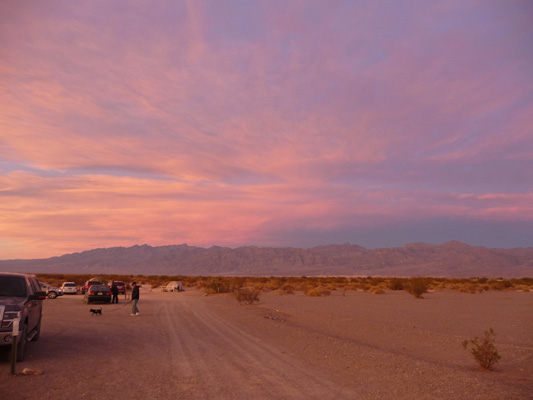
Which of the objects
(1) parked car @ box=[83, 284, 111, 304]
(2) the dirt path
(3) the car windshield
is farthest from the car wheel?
(1) parked car @ box=[83, 284, 111, 304]

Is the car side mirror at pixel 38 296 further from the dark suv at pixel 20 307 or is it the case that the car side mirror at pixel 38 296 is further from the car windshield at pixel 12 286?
the car windshield at pixel 12 286

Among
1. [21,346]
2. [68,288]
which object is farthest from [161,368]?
[68,288]

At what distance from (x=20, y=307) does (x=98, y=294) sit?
24.7 metres

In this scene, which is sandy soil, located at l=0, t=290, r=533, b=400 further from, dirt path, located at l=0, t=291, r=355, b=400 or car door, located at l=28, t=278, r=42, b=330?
car door, located at l=28, t=278, r=42, b=330

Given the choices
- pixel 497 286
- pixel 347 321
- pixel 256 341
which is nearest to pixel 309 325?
pixel 347 321

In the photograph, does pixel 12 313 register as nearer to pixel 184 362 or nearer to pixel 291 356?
pixel 184 362

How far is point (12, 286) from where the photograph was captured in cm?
1261

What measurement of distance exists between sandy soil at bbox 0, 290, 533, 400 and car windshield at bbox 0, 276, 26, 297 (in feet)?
5.40

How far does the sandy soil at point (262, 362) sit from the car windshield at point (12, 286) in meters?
1.65

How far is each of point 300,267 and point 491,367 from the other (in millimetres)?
178048

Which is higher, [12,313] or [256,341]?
[12,313]

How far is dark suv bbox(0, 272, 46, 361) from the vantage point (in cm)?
1073

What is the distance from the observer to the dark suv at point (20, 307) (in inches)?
423

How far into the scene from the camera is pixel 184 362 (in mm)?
11703
